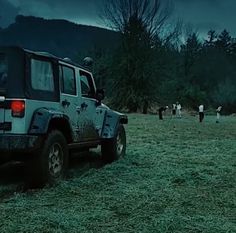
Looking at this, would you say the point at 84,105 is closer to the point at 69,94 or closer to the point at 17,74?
the point at 69,94

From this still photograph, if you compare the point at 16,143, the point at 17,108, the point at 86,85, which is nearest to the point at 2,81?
the point at 17,108

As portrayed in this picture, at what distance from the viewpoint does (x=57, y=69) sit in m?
7.84

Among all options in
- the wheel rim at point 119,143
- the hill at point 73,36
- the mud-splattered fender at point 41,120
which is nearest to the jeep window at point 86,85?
the wheel rim at point 119,143

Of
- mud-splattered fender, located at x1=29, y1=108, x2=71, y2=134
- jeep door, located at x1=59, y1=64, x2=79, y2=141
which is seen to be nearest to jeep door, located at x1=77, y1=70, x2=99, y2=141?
jeep door, located at x1=59, y1=64, x2=79, y2=141

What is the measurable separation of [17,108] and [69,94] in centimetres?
159

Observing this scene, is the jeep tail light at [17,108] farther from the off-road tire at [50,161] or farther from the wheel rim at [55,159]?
the wheel rim at [55,159]

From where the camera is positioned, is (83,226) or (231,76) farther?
(231,76)

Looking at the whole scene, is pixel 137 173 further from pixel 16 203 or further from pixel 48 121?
pixel 16 203

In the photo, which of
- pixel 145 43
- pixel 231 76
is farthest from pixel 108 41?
pixel 231 76

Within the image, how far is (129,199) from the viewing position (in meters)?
6.39

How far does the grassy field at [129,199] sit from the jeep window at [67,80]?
1.39m

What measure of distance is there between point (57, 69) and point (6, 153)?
1.58m

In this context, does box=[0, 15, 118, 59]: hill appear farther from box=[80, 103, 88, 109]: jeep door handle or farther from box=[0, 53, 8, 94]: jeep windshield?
box=[0, 53, 8, 94]: jeep windshield

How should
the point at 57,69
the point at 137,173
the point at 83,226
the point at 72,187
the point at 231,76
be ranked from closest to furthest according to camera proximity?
the point at 83,226 < the point at 72,187 < the point at 57,69 < the point at 137,173 < the point at 231,76
